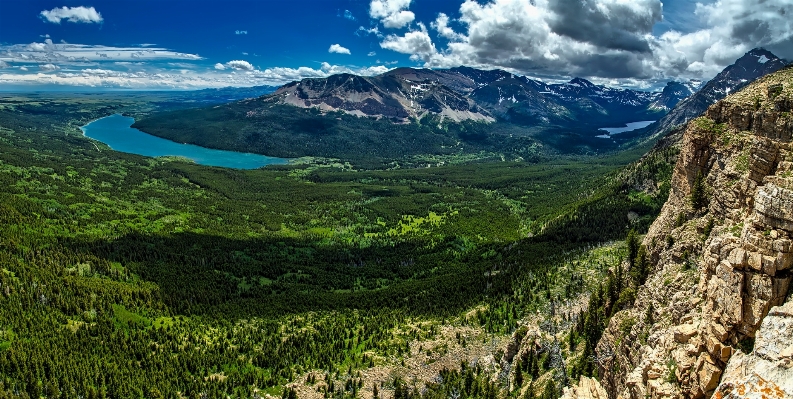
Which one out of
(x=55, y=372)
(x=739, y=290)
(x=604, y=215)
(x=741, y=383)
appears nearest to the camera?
(x=741, y=383)

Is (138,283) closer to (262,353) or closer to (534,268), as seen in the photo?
(262,353)

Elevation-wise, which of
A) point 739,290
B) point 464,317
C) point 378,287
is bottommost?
point 378,287

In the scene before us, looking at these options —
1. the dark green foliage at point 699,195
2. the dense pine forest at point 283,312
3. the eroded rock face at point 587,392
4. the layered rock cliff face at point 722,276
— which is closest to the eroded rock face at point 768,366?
the layered rock cliff face at point 722,276

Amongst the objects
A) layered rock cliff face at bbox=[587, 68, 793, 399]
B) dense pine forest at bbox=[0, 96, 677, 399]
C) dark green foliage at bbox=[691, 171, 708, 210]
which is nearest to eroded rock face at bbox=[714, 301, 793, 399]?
layered rock cliff face at bbox=[587, 68, 793, 399]

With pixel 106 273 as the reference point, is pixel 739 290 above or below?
above

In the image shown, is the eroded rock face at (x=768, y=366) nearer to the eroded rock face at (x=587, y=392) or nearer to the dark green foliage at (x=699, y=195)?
the eroded rock face at (x=587, y=392)

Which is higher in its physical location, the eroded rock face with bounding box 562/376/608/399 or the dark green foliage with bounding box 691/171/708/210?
the dark green foliage with bounding box 691/171/708/210

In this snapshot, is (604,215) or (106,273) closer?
(106,273)

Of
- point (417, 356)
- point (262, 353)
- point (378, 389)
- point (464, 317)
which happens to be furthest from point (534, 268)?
point (262, 353)

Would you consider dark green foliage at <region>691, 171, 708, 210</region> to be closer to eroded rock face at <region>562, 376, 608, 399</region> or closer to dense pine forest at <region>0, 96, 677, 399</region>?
dense pine forest at <region>0, 96, 677, 399</region>
